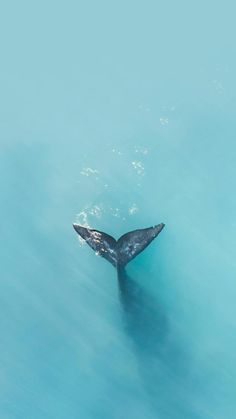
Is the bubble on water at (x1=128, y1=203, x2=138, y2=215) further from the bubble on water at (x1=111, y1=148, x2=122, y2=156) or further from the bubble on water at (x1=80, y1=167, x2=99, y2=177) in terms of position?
the bubble on water at (x1=111, y1=148, x2=122, y2=156)

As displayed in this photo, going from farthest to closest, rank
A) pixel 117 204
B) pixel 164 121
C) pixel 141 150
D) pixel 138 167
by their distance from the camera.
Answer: pixel 164 121, pixel 141 150, pixel 138 167, pixel 117 204

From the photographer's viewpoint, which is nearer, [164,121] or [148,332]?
[148,332]

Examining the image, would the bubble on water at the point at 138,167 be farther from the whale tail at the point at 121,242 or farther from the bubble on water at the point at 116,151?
the whale tail at the point at 121,242

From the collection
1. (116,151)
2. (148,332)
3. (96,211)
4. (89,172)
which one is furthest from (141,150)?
(148,332)

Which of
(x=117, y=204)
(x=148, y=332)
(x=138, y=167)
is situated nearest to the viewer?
(x=148, y=332)

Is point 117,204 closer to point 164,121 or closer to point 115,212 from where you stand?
point 115,212

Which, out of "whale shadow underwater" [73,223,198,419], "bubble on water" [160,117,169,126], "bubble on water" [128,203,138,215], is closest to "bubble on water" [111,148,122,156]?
"bubble on water" [160,117,169,126]

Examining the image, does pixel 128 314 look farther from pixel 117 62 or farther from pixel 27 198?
pixel 117 62
